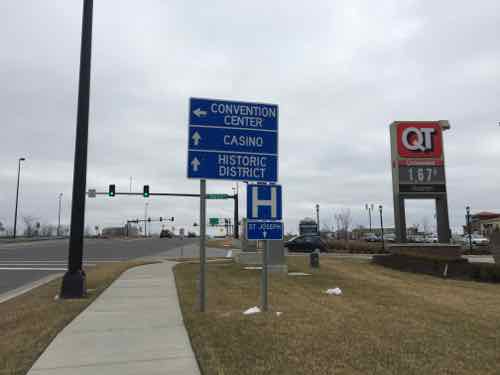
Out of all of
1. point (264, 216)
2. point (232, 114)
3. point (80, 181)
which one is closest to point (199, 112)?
point (232, 114)

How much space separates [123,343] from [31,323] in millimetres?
2264

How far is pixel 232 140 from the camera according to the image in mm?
7766

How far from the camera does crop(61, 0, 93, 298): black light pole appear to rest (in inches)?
369

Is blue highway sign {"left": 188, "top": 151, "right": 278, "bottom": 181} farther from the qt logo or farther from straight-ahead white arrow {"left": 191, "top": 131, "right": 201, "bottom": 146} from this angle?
the qt logo

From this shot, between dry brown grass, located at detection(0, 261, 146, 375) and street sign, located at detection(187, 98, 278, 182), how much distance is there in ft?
11.6

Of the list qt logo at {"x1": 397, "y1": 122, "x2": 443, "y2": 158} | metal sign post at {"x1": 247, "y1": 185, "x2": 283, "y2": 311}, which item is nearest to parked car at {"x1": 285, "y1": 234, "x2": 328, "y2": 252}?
qt logo at {"x1": 397, "y1": 122, "x2": 443, "y2": 158}

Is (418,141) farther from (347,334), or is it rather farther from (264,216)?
(347,334)

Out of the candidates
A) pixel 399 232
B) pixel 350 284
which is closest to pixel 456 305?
pixel 350 284

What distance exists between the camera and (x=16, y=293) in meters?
11.4

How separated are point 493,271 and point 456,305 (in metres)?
8.02

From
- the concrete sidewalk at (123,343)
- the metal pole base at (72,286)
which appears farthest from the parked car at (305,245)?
the metal pole base at (72,286)

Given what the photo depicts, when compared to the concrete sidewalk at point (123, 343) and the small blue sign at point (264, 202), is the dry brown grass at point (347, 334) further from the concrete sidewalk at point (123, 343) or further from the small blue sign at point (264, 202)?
the small blue sign at point (264, 202)

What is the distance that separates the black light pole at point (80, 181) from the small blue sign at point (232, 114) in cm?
351

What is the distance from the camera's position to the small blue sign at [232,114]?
7.77 m
